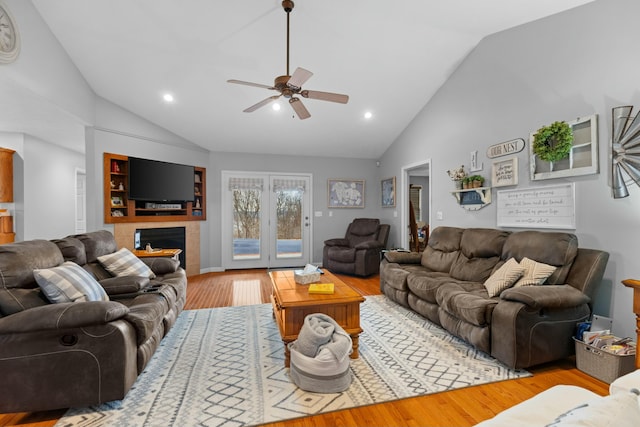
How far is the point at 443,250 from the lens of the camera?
3758mm

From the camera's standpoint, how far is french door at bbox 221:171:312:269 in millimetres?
5906

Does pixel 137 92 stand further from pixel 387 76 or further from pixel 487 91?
pixel 487 91

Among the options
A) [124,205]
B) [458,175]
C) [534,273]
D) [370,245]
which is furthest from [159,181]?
[534,273]

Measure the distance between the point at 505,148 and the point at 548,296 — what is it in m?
1.82

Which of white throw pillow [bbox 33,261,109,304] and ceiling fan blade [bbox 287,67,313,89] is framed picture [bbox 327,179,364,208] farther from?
white throw pillow [bbox 33,261,109,304]

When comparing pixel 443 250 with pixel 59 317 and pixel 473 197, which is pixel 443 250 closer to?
pixel 473 197

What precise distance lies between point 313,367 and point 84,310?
4.71ft

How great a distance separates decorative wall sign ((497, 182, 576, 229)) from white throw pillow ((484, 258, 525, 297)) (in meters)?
0.60

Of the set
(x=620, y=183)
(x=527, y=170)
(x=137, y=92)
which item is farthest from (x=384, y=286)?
(x=137, y=92)

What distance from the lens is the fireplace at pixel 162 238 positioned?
4655mm

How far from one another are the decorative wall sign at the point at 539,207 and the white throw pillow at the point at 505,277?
60 centimetres

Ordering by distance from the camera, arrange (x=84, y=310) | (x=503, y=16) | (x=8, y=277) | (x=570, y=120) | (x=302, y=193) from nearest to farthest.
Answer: (x=84, y=310) < (x=8, y=277) < (x=570, y=120) < (x=503, y=16) < (x=302, y=193)

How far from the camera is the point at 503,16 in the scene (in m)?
2.96

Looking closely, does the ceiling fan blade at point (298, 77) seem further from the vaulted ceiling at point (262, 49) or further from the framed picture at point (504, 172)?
the framed picture at point (504, 172)
